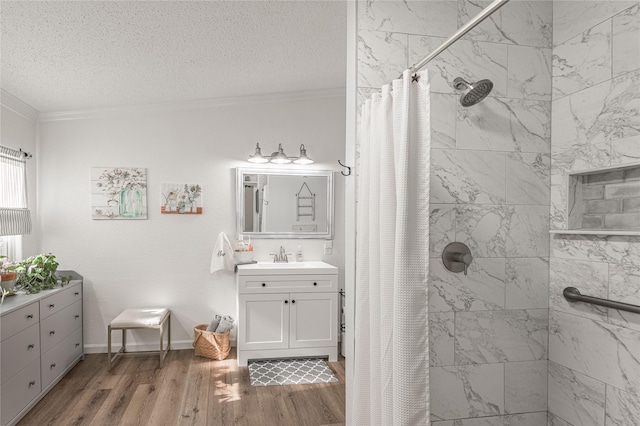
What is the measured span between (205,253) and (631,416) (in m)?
3.47

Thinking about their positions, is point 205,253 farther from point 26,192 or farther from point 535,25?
point 535,25

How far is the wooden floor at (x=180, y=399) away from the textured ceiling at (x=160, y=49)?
7.82 ft

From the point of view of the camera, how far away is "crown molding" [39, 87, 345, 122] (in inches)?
151

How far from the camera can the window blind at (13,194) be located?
3129mm

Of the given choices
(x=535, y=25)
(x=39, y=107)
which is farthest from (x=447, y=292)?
(x=39, y=107)

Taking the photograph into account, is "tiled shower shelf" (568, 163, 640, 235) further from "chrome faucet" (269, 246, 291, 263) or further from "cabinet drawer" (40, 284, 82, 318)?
"cabinet drawer" (40, 284, 82, 318)

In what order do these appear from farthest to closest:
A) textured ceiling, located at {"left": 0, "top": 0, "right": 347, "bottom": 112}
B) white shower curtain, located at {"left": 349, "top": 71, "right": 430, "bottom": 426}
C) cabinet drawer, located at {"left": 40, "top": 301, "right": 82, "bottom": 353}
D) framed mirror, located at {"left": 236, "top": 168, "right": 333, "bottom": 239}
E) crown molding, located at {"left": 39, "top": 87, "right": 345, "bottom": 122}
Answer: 1. framed mirror, located at {"left": 236, "top": 168, "right": 333, "bottom": 239}
2. crown molding, located at {"left": 39, "top": 87, "right": 345, "bottom": 122}
3. cabinet drawer, located at {"left": 40, "top": 301, "right": 82, "bottom": 353}
4. textured ceiling, located at {"left": 0, "top": 0, "right": 347, "bottom": 112}
5. white shower curtain, located at {"left": 349, "top": 71, "right": 430, "bottom": 426}

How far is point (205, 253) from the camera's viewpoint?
13.3ft

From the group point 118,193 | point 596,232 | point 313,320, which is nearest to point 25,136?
point 118,193

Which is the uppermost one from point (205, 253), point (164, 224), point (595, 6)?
point (595, 6)

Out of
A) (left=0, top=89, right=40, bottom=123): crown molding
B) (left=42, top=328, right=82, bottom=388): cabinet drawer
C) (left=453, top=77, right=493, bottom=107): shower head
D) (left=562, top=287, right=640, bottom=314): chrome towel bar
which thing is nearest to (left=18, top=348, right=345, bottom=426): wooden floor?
(left=42, top=328, right=82, bottom=388): cabinet drawer

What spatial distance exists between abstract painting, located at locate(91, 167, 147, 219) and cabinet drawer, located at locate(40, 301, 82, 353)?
902 millimetres

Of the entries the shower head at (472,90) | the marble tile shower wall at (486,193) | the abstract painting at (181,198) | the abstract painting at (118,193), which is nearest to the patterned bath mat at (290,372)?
the abstract painting at (181,198)

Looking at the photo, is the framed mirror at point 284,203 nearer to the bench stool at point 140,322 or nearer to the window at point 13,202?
the bench stool at point 140,322
